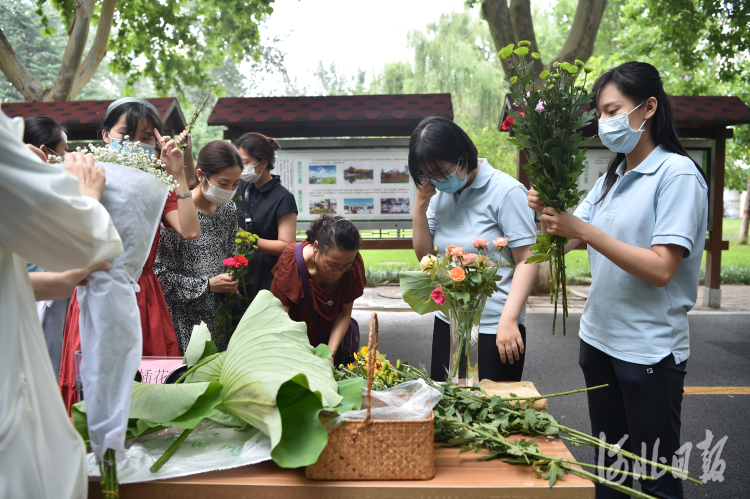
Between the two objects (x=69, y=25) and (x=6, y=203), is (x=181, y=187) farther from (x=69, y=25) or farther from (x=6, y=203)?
(x=69, y=25)

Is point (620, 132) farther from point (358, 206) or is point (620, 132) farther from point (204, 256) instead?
point (358, 206)

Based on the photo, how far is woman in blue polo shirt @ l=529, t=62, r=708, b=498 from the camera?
1667 mm

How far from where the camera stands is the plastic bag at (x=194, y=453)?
1312 millimetres

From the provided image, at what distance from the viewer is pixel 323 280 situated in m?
2.64

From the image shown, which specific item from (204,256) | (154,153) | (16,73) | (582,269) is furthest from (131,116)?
(582,269)

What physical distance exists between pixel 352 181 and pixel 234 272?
3.13 m

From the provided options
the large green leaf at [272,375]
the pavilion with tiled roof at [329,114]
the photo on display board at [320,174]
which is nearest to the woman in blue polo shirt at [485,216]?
the large green leaf at [272,375]

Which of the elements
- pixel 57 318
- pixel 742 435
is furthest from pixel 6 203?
pixel 742 435

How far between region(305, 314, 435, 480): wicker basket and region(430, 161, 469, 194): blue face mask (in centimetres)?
105

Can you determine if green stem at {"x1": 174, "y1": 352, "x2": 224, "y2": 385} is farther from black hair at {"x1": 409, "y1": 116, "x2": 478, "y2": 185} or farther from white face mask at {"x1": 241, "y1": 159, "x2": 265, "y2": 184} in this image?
white face mask at {"x1": 241, "y1": 159, "x2": 265, "y2": 184}

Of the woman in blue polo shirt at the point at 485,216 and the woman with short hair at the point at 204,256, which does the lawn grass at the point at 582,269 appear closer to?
the woman with short hair at the point at 204,256

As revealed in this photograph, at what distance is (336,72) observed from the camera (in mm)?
37500

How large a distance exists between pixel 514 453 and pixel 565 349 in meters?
4.63

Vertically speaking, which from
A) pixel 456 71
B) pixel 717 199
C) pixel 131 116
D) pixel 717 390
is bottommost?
pixel 717 390
